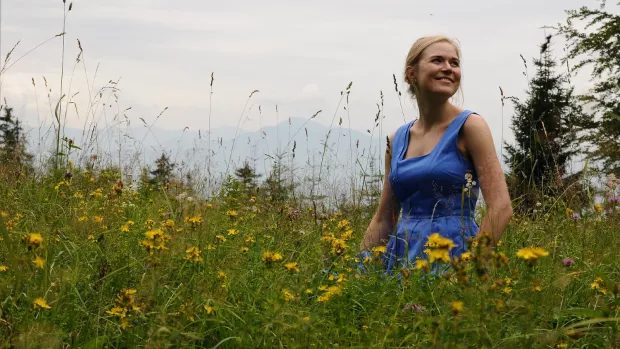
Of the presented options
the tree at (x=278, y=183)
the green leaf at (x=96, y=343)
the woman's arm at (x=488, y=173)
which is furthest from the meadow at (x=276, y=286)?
the tree at (x=278, y=183)

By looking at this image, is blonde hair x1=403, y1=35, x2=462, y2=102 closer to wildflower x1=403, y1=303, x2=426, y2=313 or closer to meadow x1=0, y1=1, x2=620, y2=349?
meadow x1=0, y1=1, x2=620, y2=349

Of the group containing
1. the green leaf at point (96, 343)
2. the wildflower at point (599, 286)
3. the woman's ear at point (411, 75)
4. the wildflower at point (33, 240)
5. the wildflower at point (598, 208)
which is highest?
the woman's ear at point (411, 75)

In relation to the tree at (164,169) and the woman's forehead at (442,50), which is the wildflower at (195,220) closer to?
the woman's forehead at (442,50)

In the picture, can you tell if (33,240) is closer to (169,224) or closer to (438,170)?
(169,224)

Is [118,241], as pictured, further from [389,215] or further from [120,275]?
[389,215]

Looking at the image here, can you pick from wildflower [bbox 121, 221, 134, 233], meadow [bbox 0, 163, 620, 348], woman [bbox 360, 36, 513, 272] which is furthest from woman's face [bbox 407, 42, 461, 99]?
wildflower [bbox 121, 221, 134, 233]

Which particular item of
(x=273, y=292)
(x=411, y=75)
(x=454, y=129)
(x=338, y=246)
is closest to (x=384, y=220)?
(x=454, y=129)

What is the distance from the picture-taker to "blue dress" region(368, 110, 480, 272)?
10.5ft

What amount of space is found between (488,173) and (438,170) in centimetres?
25

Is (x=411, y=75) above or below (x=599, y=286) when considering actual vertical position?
above

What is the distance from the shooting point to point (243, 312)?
7.38 ft

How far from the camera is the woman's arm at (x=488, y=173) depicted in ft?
9.94

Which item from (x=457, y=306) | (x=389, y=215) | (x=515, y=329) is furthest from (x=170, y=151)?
(x=457, y=306)

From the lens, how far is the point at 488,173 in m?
3.12
